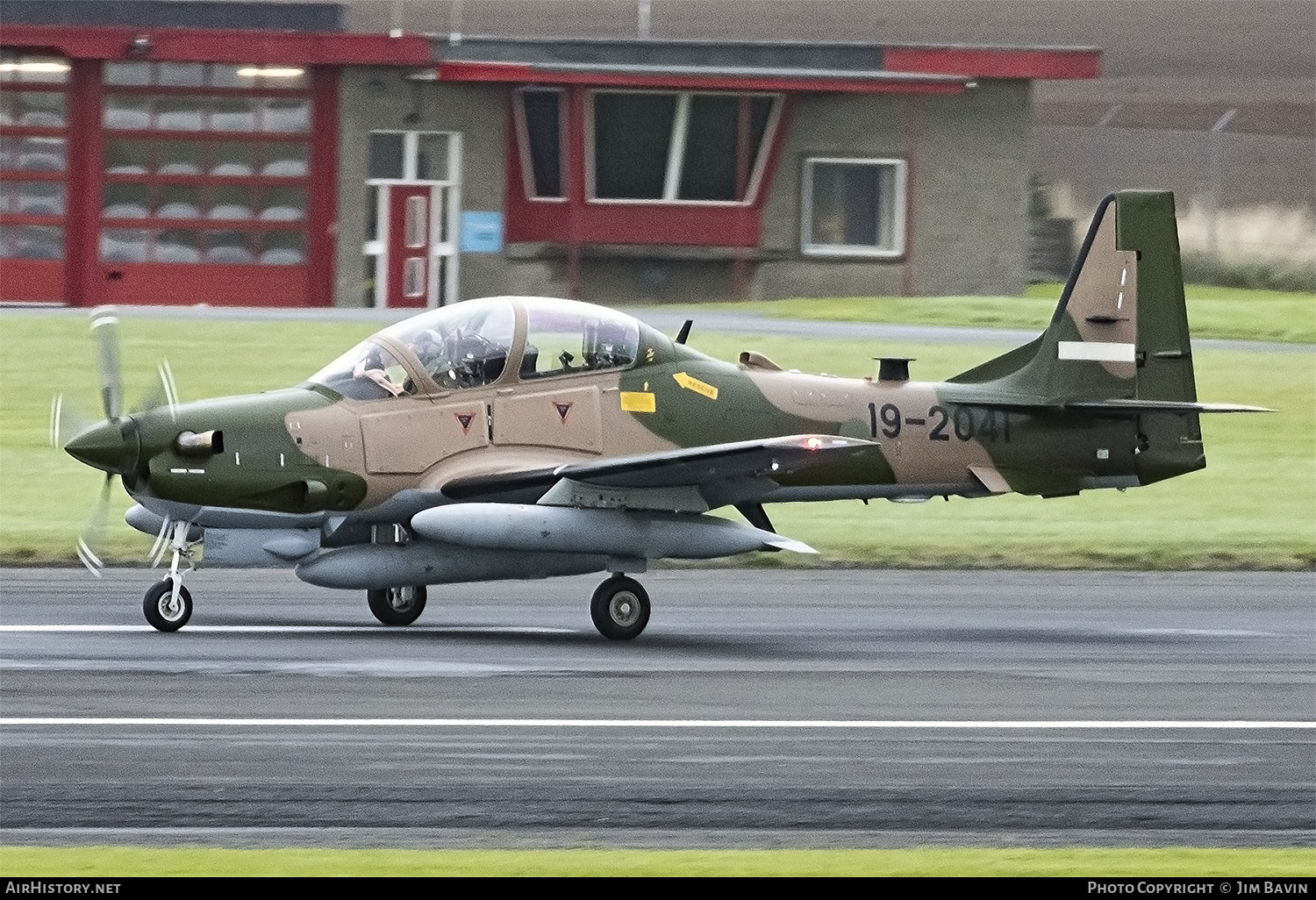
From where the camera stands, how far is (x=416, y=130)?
1561 inches

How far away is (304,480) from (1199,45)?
50.8m

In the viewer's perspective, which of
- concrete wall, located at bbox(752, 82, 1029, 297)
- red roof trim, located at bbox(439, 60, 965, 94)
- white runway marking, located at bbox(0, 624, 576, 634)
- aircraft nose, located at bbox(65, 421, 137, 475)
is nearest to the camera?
aircraft nose, located at bbox(65, 421, 137, 475)

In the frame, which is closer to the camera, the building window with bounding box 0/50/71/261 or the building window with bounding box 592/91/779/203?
the building window with bounding box 0/50/71/261

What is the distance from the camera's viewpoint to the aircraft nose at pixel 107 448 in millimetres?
13500

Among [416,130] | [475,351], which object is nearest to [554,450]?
[475,351]

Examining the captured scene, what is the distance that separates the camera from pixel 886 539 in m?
20.3

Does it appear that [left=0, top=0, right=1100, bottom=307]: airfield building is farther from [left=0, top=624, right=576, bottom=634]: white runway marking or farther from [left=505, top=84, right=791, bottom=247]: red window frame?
[left=0, top=624, right=576, bottom=634]: white runway marking

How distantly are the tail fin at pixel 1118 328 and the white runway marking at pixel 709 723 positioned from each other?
426cm

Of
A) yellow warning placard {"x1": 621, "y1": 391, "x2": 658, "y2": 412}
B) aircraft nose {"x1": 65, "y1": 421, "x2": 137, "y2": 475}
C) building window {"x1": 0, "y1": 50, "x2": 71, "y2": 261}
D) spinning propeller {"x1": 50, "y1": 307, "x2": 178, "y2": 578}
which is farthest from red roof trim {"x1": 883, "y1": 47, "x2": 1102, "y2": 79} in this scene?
aircraft nose {"x1": 65, "y1": 421, "x2": 137, "y2": 475}

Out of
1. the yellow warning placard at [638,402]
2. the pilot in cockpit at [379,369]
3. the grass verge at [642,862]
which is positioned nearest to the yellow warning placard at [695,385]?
the yellow warning placard at [638,402]

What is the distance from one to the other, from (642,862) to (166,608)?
643 centimetres

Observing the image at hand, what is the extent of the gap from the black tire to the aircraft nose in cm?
93

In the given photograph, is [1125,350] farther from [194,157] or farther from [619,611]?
[194,157]

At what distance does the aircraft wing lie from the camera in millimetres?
13938
